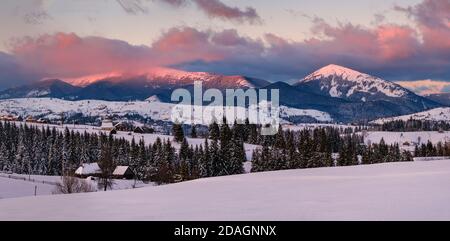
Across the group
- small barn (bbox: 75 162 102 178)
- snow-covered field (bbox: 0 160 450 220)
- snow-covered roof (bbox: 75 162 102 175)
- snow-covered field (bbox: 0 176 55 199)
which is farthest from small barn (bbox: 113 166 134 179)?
snow-covered field (bbox: 0 160 450 220)

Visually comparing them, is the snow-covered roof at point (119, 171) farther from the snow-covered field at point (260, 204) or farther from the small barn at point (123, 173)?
the snow-covered field at point (260, 204)

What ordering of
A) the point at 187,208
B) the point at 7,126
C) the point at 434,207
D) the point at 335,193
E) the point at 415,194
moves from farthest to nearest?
1. the point at 7,126
2. the point at 335,193
3. the point at 415,194
4. the point at 187,208
5. the point at 434,207

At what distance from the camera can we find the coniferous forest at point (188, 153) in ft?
362

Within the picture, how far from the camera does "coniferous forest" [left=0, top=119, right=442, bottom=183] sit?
11019cm

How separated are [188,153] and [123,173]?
72.4ft

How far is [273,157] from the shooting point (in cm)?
11150

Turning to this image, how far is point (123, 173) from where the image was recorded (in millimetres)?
123000

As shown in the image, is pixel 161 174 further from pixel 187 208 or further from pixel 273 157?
pixel 187 208

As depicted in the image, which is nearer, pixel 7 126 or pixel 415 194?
pixel 415 194

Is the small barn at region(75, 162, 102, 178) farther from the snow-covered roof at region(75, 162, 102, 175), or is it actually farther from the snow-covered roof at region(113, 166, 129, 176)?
the snow-covered roof at region(113, 166, 129, 176)

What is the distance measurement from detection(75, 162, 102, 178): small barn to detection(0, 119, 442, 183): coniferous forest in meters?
3.95

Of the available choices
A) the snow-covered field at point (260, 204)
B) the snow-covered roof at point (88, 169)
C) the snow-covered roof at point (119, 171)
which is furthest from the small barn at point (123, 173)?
the snow-covered field at point (260, 204)
